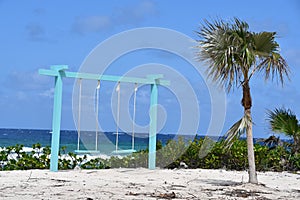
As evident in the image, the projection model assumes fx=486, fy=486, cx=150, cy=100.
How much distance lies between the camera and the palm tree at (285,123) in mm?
11297

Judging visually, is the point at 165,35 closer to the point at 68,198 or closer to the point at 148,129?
the point at 148,129

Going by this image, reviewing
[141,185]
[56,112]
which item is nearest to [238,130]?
[141,185]

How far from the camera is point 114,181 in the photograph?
28.2 ft

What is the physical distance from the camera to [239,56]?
8.09 m

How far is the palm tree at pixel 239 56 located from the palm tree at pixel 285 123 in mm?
3162

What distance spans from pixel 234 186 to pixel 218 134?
10.5 ft

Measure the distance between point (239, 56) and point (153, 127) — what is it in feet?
11.8

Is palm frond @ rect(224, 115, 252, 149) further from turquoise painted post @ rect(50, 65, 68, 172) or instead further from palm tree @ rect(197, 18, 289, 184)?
turquoise painted post @ rect(50, 65, 68, 172)

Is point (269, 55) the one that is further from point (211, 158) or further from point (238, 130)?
point (211, 158)

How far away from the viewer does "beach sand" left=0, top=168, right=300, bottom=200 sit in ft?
22.5

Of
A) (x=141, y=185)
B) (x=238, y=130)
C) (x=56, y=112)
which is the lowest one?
(x=141, y=185)

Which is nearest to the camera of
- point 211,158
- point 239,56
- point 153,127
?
point 239,56

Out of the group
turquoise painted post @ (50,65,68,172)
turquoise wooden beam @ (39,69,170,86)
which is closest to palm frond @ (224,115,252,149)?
turquoise wooden beam @ (39,69,170,86)

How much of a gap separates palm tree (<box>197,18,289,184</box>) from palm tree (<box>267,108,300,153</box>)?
3162 mm
